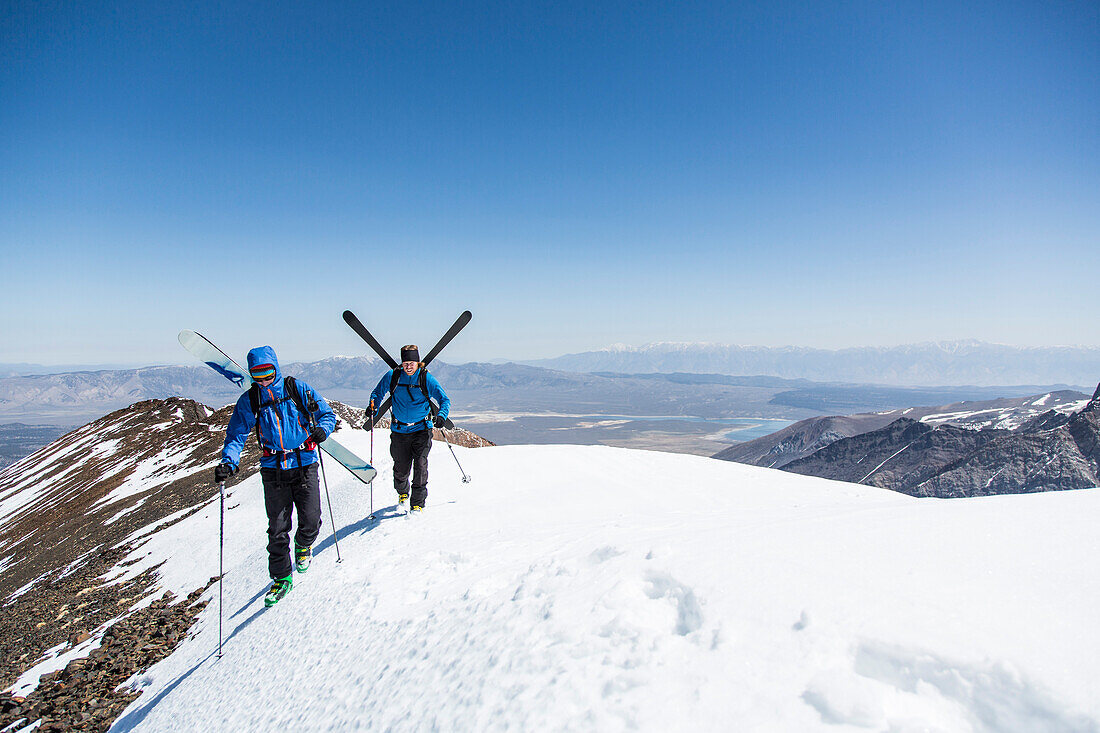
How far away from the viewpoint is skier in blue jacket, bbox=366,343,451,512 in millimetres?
8820

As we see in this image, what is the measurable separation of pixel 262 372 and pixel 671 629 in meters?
6.25

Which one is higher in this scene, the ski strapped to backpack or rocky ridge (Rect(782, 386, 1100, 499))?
the ski strapped to backpack

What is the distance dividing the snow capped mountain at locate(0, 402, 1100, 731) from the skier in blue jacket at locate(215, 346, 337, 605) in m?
0.69

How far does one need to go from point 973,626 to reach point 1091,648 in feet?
1.76

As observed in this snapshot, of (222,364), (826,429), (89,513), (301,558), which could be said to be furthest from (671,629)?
(826,429)

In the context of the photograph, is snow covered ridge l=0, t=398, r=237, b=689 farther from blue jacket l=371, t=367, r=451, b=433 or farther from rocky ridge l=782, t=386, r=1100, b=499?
rocky ridge l=782, t=386, r=1100, b=499

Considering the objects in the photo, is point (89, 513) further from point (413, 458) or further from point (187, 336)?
point (413, 458)

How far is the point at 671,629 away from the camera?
12.5ft

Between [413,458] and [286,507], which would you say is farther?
[413,458]

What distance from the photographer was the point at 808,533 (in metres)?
5.03

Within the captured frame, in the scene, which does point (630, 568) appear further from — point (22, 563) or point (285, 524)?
point (22, 563)

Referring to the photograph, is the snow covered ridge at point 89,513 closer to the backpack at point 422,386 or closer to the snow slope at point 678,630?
the snow slope at point 678,630

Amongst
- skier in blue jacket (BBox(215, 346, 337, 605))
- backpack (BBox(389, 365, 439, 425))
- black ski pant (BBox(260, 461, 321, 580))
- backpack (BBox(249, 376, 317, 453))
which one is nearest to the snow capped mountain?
black ski pant (BBox(260, 461, 321, 580))

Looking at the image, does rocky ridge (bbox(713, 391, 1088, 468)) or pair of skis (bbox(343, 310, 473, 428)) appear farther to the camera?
rocky ridge (bbox(713, 391, 1088, 468))
